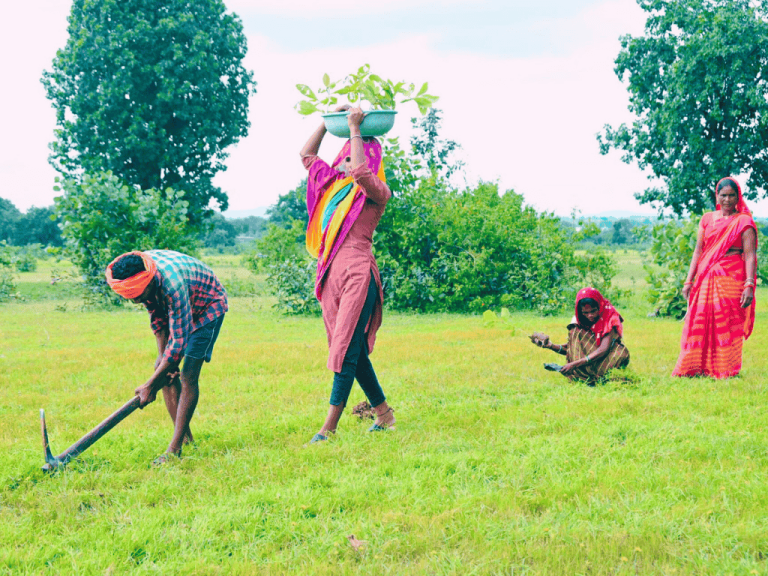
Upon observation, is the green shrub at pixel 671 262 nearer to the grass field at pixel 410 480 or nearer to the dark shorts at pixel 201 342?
the grass field at pixel 410 480

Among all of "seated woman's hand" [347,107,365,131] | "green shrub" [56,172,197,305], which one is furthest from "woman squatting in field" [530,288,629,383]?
"green shrub" [56,172,197,305]

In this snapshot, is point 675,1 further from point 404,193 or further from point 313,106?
point 313,106

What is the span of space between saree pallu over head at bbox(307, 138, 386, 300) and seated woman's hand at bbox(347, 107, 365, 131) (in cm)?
16

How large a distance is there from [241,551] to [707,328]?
5.54 meters

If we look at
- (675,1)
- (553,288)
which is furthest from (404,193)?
(675,1)

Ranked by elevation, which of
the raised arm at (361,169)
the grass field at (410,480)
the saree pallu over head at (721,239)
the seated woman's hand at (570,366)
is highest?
the raised arm at (361,169)

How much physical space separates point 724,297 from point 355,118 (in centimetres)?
447

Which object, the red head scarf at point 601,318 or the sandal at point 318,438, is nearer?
the sandal at point 318,438

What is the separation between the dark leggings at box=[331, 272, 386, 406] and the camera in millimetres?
4852

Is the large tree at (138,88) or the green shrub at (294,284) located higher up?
the large tree at (138,88)

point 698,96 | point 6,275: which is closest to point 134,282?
point 6,275

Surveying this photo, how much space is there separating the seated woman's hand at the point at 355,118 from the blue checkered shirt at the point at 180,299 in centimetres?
148

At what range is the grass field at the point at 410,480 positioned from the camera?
3111 mm

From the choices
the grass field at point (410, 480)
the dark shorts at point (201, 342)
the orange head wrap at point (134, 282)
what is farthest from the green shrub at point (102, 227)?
the orange head wrap at point (134, 282)
